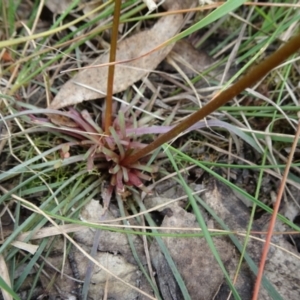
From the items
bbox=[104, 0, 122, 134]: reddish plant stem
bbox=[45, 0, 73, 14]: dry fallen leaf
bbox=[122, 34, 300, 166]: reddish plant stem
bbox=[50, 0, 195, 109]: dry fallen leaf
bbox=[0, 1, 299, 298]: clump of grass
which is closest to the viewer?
bbox=[122, 34, 300, 166]: reddish plant stem

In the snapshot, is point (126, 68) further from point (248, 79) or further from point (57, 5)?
point (248, 79)

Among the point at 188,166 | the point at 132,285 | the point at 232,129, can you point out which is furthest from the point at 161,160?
the point at 132,285

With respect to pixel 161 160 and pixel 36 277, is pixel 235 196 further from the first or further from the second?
pixel 36 277

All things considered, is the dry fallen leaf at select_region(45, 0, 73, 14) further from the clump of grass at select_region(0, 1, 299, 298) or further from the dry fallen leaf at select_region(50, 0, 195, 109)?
the dry fallen leaf at select_region(50, 0, 195, 109)

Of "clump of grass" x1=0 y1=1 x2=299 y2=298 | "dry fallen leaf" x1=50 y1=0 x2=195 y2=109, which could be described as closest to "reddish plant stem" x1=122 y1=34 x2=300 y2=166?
"clump of grass" x1=0 y1=1 x2=299 y2=298

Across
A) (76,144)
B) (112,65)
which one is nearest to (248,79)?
(112,65)

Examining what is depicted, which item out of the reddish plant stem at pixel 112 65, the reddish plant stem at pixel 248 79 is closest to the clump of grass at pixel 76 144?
the reddish plant stem at pixel 112 65

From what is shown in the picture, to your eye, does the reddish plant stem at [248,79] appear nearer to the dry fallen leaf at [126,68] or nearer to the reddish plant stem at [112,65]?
the reddish plant stem at [112,65]

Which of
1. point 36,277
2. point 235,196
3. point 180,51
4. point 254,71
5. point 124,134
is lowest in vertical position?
point 36,277
